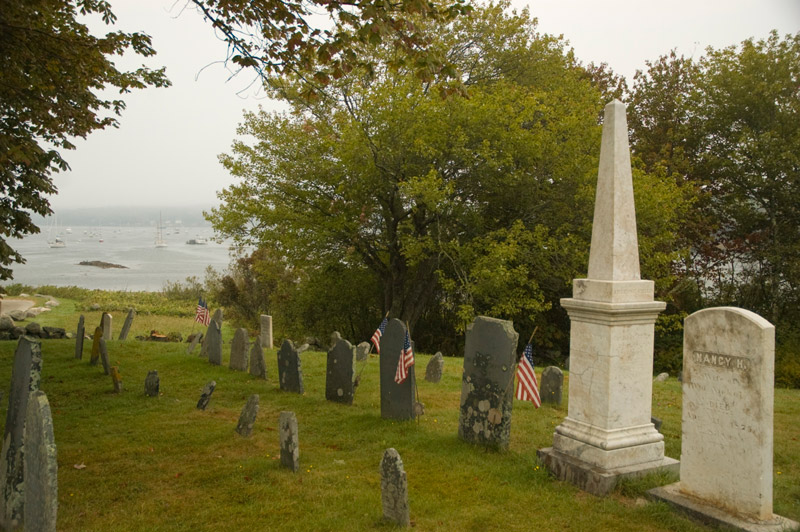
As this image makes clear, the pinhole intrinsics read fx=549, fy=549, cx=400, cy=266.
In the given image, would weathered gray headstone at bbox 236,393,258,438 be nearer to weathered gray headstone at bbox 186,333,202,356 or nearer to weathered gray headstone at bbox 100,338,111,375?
weathered gray headstone at bbox 100,338,111,375

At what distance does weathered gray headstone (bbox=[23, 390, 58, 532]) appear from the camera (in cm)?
362

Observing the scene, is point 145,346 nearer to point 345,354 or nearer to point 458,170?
point 345,354

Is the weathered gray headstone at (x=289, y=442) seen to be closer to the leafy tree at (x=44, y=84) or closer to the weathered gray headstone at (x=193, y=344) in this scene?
the leafy tree at (x=44, y=84)

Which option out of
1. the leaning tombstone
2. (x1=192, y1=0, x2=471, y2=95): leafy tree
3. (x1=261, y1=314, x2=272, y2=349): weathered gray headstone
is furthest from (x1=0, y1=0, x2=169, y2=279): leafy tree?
the leaning tombstone

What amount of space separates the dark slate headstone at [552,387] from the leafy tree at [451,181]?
4644 mm

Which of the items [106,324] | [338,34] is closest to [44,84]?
[338,34]

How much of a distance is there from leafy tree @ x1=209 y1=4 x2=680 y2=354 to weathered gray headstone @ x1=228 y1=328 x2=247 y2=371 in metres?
5.64

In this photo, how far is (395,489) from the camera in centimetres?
488

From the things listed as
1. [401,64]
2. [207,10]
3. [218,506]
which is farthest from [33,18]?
[218,506]

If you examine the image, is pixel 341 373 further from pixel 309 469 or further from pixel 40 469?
pixel 40 469

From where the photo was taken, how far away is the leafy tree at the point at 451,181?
15516mm

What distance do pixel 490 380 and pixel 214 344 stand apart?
8.15 metres

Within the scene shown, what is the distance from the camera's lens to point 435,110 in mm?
15461

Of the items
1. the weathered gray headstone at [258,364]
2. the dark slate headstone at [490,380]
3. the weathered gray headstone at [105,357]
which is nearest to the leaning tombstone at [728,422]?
the dark slate headstone at [490,380]
